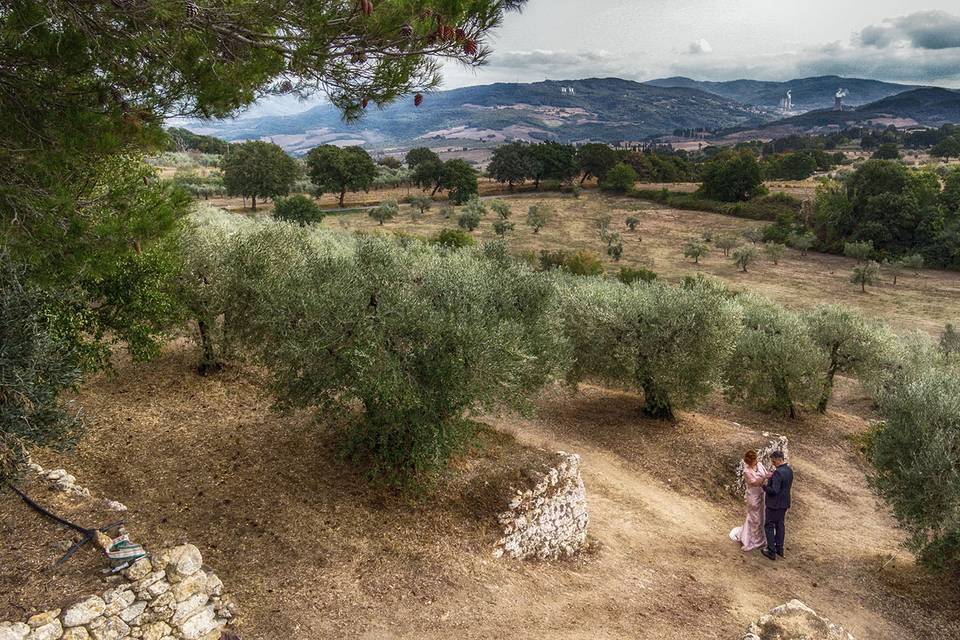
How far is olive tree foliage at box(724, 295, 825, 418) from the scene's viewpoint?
25.4 m

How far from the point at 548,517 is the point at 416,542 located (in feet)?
11.0

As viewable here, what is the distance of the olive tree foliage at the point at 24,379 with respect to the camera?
783 cm

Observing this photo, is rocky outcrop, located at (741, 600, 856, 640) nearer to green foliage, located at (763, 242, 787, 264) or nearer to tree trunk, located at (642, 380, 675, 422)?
tree trunk, located at (642, 380, 675, 422)

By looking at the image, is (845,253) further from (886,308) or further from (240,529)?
(240,529)

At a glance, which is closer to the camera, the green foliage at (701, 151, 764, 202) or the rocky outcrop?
the rocky outcrop

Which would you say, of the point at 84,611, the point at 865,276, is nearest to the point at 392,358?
the point at 84,611

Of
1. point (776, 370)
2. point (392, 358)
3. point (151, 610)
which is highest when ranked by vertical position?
point (392, 358)

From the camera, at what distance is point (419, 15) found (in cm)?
895

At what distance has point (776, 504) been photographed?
44.6ft

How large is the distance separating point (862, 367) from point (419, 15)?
27.9 meters

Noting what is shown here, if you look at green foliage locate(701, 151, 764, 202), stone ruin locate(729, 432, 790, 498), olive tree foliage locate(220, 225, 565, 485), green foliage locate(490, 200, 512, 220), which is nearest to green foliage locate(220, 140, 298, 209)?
green foliage locate(490, 200, 512, 220)

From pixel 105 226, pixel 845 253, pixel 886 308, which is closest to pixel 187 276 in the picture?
pixel 105 226

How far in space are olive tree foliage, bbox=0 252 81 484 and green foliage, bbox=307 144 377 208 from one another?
8203cm

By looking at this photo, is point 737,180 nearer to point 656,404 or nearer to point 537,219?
point 537,219
